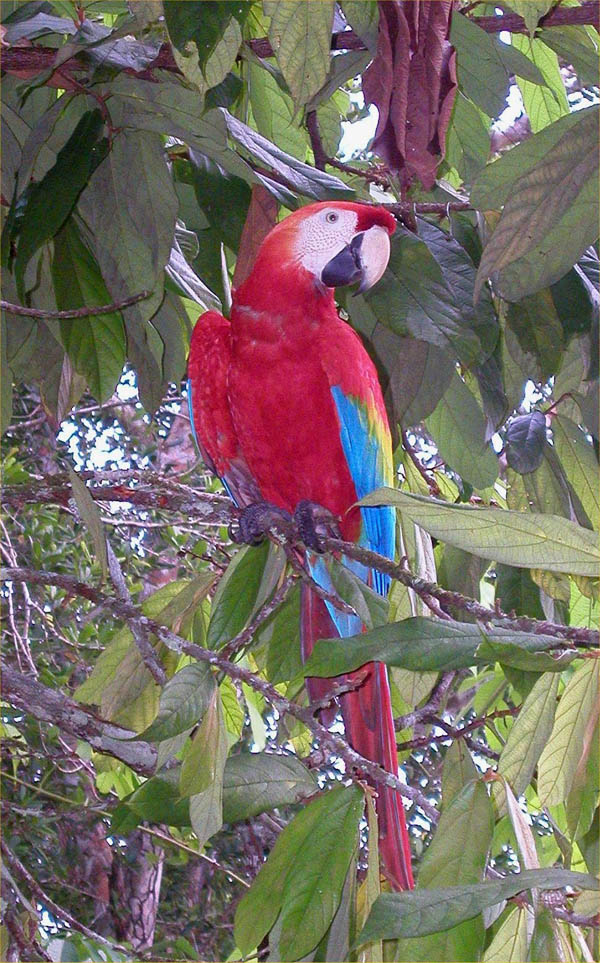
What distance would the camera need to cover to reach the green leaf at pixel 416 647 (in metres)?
0.61

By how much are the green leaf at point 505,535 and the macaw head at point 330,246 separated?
0.38 metres

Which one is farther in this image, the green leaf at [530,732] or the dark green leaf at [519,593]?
the dark green leaf at [519,593]

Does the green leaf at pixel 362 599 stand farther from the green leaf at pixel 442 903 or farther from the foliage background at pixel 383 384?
Result: the green leaf at pixel 442 903

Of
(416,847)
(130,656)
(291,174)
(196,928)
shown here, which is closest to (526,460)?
(291,174)

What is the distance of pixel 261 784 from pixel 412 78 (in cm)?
56

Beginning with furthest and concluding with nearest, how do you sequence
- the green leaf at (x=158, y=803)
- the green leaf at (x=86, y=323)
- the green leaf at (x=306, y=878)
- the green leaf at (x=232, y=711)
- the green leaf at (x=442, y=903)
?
1. the green leaf at (x=232, y=711)
2. the green leaf at (x=86, y=323)
3. the green leaf at (x=158, y=803)
4. the green leaf at (x=306, y=878)
5. the green leaf at (x=442, y=903)

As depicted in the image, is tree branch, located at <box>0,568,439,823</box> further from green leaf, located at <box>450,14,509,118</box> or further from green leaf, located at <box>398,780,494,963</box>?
green leaf, located at <box>450,14,509,118</box>

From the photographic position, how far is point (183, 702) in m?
0.69

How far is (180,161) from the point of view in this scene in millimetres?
1051

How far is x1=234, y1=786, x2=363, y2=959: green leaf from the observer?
2.17ft

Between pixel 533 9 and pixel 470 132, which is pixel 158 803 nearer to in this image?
pixel 533 9

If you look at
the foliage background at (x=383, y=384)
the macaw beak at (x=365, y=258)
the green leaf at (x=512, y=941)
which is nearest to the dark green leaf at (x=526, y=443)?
the foliage background at (x=383, y=384)

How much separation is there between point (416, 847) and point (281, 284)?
1.51 m

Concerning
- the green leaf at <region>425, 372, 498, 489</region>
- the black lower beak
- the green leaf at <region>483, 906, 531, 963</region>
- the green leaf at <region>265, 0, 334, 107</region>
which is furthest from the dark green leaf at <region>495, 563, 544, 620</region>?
the green leaf at <region>265, 0, 334, 107</region>
